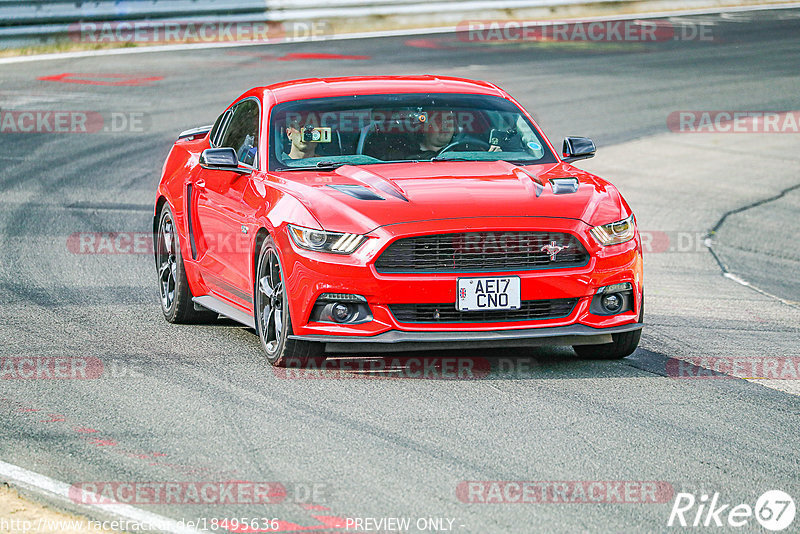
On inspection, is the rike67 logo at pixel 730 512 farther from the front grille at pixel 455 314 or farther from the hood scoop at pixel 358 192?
the hood scoop at pixel 358 192

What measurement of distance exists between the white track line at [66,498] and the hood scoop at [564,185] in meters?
3.48

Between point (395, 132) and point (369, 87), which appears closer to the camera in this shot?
point (395, 132)

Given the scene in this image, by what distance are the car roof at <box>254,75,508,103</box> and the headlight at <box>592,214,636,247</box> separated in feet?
6.20

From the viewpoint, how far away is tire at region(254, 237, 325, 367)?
759 cm

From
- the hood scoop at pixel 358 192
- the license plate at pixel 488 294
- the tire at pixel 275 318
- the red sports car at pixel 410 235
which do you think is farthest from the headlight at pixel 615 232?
the tire at pixel 275 318

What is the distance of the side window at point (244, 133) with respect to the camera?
891 centimetres

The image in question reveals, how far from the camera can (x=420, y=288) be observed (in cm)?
731

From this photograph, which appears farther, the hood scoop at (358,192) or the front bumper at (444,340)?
the hood scoop at (358,192)

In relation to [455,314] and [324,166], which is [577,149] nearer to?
[324,166]

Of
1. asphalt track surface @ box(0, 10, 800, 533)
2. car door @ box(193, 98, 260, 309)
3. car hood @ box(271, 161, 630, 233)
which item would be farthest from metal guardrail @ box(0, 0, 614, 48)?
car hood @ box(271, 161, 630, 233)

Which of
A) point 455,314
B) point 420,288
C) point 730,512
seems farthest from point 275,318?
point 730,512

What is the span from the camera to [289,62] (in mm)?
26000

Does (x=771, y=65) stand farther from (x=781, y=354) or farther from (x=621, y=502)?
(x=621, y=502)

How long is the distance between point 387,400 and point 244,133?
297 cm
